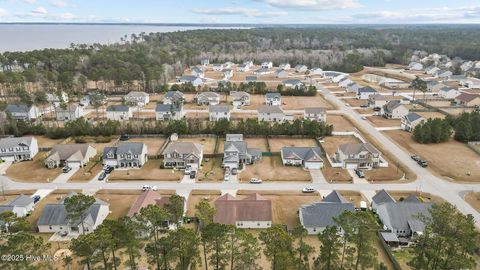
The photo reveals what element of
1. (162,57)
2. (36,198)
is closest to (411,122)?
(36,198)

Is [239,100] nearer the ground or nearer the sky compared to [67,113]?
nearer the ground

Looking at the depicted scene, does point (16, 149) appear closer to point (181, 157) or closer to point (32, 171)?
point (32, 171)

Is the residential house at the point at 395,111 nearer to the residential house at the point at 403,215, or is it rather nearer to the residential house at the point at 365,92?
the residential house at the point at 365,92

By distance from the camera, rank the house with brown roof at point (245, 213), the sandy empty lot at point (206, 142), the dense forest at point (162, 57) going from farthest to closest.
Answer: the dense forest at point (162, 57) < the sandy empty lot at point (206, 142) < the house with brown roof at point (245, 213)

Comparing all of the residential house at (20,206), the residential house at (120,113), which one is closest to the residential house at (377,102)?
the residential house at (120,113)

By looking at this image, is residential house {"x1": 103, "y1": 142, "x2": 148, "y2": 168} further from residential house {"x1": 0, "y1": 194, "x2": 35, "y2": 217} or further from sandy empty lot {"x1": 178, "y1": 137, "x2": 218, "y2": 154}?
residential house {"x1": 0, "y1": 194, "x2": 35, "y2": 217}

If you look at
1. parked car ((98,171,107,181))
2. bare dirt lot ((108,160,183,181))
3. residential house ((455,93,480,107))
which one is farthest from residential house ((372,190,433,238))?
residential house ((455,93,480,107))

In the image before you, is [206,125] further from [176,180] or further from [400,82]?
[400,82]
